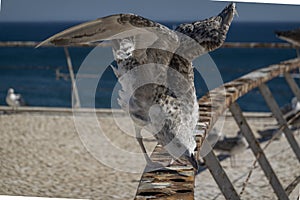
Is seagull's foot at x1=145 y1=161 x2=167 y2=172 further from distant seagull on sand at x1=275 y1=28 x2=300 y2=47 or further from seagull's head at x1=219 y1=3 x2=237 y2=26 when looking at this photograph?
distant seagull on sand at x1=275 y1=28 x2=300 y2=47

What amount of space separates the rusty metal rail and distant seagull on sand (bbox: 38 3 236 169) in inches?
1.9

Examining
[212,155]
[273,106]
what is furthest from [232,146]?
[212,155]

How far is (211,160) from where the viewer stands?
118 cm

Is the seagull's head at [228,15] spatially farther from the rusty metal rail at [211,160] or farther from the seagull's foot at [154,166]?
the seagull's foot at [154,166]

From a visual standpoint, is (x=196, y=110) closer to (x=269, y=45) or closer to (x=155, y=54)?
A: (x=155, y=54)

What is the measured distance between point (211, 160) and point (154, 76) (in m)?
0.29

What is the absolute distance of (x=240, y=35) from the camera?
14.2m

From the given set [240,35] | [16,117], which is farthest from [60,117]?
[240,35]

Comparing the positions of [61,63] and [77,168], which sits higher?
[61,63]

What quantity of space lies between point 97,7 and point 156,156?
209 centimetres

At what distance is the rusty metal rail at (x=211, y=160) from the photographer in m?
0.81

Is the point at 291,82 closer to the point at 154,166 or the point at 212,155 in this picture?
the point at 212,155

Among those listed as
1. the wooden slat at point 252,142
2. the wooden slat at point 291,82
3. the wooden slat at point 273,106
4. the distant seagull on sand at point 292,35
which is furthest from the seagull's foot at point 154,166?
the distant seagull on sand at point 292,35

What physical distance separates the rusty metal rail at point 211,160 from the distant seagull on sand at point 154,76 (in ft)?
0.16
